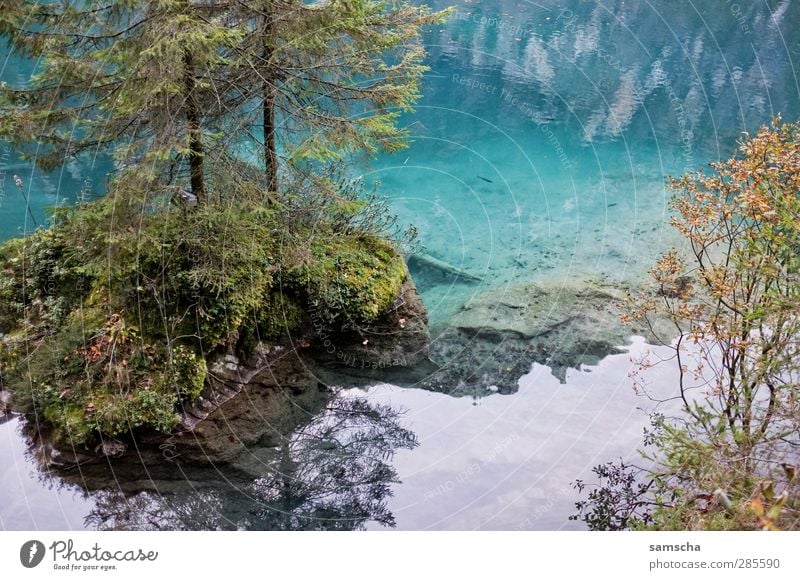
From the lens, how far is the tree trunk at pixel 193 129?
23.1 ft

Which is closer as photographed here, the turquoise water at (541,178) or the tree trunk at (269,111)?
the turquoise water at (541,178)

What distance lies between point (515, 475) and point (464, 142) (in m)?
8.41

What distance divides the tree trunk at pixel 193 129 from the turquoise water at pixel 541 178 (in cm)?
302

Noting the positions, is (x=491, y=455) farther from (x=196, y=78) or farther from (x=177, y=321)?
(x=196, y=78)

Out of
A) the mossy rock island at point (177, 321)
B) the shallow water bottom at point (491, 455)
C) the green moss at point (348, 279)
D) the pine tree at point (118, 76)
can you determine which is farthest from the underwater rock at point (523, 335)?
the pine tree at point (118, 76)

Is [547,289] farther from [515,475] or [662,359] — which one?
[515,475]

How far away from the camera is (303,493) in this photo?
23.1 feet

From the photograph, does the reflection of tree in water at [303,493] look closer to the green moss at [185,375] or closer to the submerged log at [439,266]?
the green moss at [185,375]

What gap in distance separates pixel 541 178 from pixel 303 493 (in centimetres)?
823

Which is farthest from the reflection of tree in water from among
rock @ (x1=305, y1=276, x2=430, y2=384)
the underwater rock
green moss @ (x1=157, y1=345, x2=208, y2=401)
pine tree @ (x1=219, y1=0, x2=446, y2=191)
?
pine tree @ (x1=219, y1=0, x2=446, y2=191)

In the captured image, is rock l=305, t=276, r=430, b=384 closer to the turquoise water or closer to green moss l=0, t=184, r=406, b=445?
green moss l=0, t=184, r=406, b=445

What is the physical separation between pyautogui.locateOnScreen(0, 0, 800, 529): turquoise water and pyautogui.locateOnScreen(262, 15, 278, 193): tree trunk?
2.86 m

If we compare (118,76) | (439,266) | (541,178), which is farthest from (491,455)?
(541,178)
